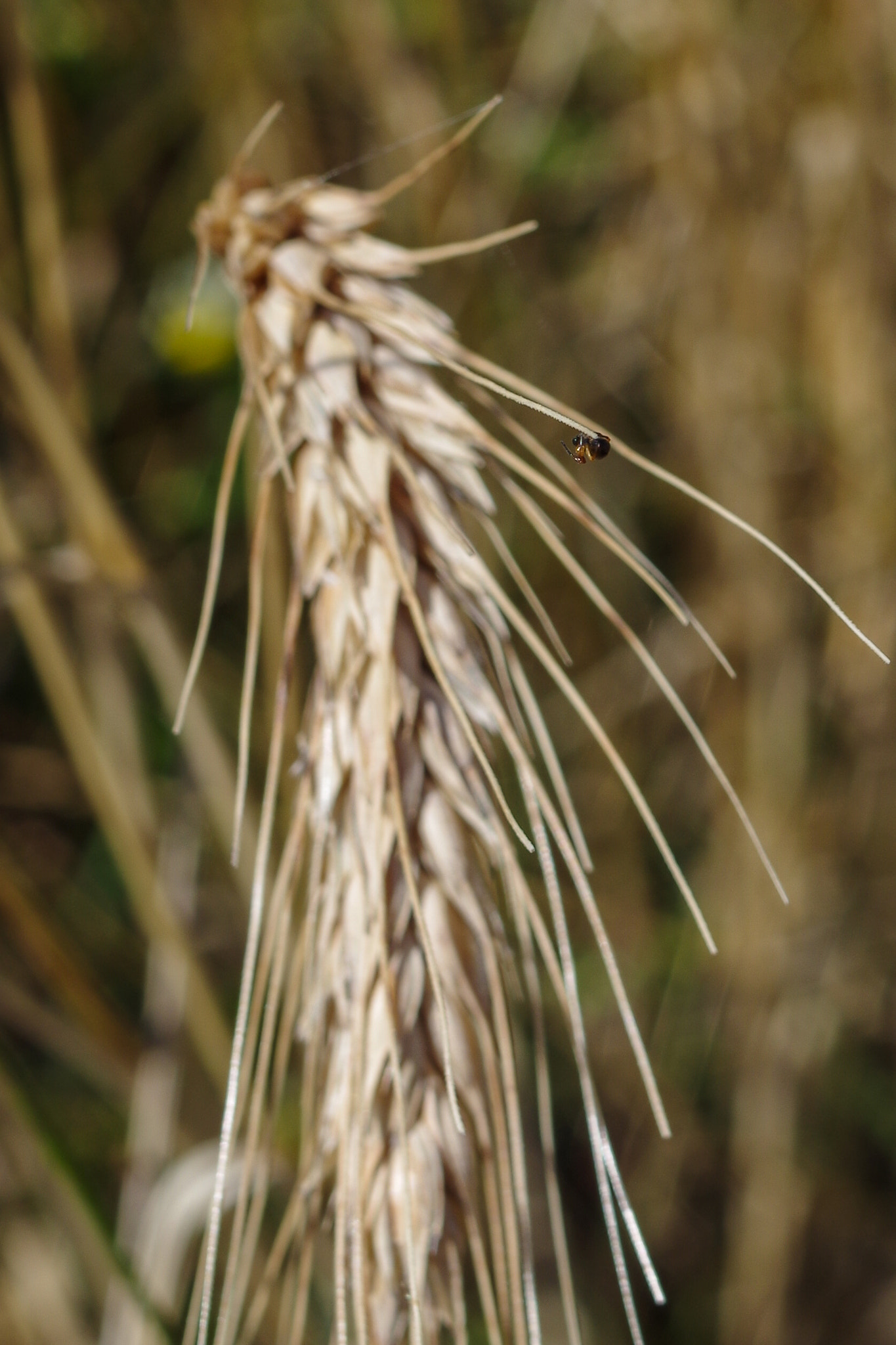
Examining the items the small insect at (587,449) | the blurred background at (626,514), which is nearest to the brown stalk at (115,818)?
the blurred background at (626,514)

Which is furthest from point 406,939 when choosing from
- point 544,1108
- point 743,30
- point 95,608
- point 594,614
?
point 743,30

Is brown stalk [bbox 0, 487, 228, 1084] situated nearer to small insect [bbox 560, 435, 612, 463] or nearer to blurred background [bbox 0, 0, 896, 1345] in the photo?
blurred background [bbox 0, 0, 896, 1345]

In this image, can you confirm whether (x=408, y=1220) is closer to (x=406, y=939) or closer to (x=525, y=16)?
(x=406, y=939)

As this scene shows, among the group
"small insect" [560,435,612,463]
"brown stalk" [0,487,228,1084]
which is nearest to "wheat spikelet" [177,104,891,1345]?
"small insect" [560,435,612,463]

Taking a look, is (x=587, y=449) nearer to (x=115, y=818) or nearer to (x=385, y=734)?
(x=385, y=734)

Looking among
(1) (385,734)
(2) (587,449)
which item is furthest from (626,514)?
(1) (385,734)

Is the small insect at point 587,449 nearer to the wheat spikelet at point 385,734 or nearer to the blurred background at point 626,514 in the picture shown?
the wheat spikelet at point 385,734
